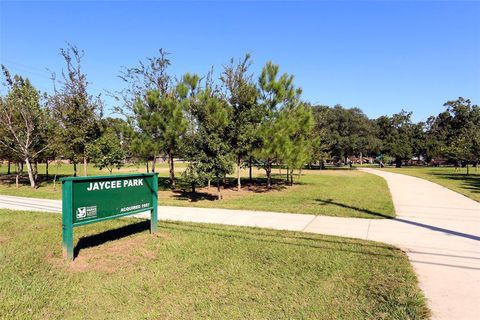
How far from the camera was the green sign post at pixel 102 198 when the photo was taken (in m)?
5.18

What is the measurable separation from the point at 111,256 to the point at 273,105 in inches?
511

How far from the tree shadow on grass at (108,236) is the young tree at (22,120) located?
48.9ft

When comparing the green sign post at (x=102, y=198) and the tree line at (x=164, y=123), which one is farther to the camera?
the tree line at (x=164, y=123)

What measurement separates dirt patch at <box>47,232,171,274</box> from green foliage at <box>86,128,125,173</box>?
42.7 feet

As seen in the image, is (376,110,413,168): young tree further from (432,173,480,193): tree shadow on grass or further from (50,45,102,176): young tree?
(50,45,102,176): young tree

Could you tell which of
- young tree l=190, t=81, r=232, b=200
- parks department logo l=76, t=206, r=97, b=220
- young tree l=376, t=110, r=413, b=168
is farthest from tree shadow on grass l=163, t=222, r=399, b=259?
young tree l=376, t=110, r=413, b=168

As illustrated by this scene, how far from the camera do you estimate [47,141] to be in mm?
20562

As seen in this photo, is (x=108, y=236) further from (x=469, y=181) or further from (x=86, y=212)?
(x=469, y=181)

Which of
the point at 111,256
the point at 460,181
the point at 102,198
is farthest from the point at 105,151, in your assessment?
the point at 460,181

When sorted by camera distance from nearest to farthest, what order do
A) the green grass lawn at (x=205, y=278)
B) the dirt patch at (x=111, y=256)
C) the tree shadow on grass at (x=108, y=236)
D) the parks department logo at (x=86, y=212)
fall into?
the green grass lawn at (x=205, y=278) → the dirt patch at (x=111, y=256) → the parks department logo at (x=86, y=212) → the tree shadow on grass at (x=108, y=236)

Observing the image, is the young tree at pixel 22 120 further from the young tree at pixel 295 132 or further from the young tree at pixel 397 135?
the young tree at pixel 397 135

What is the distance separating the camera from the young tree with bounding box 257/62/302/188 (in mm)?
15658

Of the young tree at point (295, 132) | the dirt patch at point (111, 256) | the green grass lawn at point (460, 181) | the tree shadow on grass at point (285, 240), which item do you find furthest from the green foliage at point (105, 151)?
the green grass lawn at point (460, 181)

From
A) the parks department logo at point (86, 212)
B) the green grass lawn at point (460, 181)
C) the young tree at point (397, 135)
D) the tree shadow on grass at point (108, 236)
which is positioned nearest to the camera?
the parks department logo at point (86, 212)
